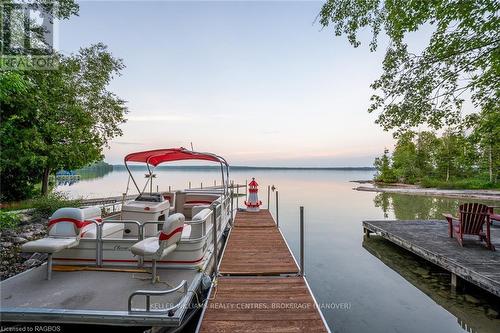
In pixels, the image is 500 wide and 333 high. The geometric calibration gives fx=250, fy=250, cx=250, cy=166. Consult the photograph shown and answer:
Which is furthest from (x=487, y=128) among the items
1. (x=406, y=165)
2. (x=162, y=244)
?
(x=406, y=165)

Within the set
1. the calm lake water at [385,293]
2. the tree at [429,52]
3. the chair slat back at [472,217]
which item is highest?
the tree at [429,52]

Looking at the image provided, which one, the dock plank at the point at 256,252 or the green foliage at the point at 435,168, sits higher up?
the green foliage at the point at 435,168

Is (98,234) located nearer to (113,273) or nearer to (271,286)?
(113,273)

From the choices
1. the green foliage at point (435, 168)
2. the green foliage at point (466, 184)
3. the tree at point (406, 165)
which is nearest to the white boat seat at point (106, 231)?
the green foliage at point (435, 168)

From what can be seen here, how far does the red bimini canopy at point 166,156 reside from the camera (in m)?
6.16

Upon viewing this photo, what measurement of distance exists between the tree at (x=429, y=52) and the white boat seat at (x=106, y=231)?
621 cm

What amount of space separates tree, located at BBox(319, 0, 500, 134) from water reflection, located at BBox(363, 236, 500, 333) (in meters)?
3.62

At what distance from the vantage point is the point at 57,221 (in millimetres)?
3770

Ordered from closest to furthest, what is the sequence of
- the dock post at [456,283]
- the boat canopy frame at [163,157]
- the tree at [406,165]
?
1. the dock post at [456,283]
2. the boat canopy frame at [163,157]
3. the tree at [406,165]

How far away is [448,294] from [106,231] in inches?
270

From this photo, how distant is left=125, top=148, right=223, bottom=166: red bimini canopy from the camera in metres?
6.16

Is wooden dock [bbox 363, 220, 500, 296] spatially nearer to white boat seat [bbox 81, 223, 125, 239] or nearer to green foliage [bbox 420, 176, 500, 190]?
white boat seat [bbox 81, 223, 125, 239]

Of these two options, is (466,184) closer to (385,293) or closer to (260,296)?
(385,293)

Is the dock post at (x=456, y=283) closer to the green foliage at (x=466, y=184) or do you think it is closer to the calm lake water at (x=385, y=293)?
the calm lake water at (x=385, y=293)
